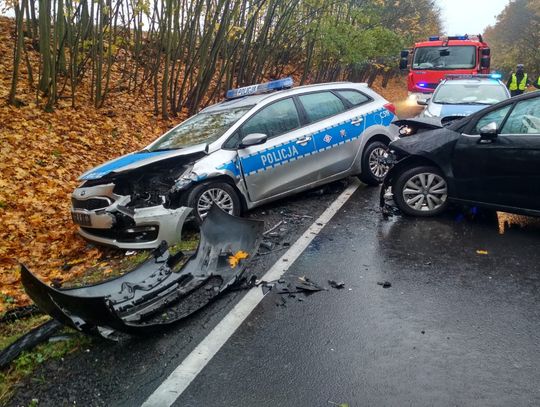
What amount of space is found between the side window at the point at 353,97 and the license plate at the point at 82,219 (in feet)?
14.0

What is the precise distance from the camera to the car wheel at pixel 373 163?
24.1ft

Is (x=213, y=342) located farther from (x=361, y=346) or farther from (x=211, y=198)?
(x=211, y=198)

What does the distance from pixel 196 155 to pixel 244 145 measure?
63 cm

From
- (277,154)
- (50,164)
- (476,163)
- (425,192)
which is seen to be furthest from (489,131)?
(50,164)

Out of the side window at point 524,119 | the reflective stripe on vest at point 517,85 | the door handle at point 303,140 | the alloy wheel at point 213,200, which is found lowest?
the alloy wheel at point 213,200

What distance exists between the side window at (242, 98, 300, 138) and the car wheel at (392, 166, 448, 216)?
1.72m

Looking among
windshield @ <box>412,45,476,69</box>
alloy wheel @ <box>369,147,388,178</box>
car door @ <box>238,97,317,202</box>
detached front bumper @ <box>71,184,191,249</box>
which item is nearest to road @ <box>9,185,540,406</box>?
detached front bumper @ <box>71,184,191,249</box>

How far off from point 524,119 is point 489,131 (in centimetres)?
38

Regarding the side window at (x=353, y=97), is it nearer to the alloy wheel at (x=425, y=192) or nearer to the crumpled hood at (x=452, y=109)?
the alloy wheel at (x=425, y=192)

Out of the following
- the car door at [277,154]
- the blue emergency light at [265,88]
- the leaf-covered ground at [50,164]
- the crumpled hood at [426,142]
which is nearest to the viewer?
the leaf-covered ground at [50,164]

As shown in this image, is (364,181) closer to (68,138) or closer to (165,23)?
(68,138)

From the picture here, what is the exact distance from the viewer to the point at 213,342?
3299mm

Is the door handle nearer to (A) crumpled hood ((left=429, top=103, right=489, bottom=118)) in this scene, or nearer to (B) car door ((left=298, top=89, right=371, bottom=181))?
(B) car door ((left=298, top=89, right=371, bottom=181))

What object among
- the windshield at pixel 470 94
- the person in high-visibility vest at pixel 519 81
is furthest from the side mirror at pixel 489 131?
the person in high-visibility vest at pixel 519 81
